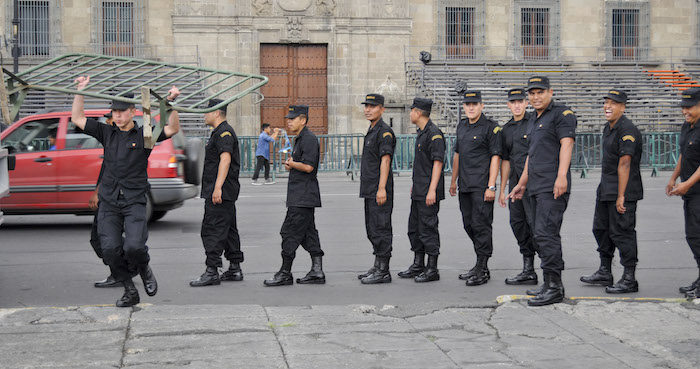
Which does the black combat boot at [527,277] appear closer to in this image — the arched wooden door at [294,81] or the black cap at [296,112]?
the black cap at [296,112]

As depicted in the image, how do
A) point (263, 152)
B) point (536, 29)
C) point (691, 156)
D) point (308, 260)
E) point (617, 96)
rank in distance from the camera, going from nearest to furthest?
point (691, 156)
point (617, 96)
point (308, 260)
point (263, 152)
point (536, 29)

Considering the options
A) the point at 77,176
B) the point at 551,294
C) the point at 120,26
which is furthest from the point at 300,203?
the point at 120,26

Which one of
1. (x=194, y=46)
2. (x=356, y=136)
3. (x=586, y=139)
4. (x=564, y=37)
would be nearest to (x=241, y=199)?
(x=356, y=136)

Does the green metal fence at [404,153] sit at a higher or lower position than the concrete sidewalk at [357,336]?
higher

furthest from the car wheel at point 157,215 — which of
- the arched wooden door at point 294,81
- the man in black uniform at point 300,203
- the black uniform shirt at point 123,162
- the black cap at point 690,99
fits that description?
the arched wooden door at point 294,81

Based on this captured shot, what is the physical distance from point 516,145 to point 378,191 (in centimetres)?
148

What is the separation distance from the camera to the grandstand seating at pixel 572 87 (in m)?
30.4

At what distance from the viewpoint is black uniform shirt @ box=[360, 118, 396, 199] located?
9.27 meters

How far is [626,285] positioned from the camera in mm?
8617

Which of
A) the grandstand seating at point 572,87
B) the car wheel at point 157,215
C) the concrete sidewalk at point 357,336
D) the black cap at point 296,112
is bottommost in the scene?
the concrete sidewalk at point 357,336

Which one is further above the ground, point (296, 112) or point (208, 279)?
point (296, 112)

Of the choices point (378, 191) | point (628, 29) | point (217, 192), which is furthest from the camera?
point (628, 29)

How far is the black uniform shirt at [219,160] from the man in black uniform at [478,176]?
2.25m

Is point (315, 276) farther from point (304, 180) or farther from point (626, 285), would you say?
point (626, 285)
